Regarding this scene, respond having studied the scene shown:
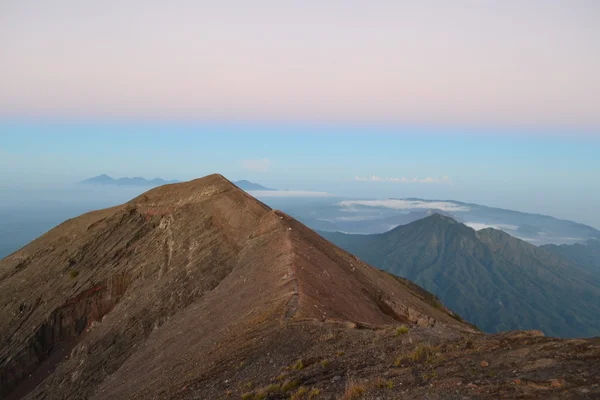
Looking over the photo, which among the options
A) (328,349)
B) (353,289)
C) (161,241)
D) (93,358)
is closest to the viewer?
(328,349)

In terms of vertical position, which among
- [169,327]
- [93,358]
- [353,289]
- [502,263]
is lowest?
[502,263]

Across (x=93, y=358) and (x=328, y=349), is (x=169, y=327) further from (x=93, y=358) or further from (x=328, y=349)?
(x=328, y=349)

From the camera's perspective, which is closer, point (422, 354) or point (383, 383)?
point (383, 383)

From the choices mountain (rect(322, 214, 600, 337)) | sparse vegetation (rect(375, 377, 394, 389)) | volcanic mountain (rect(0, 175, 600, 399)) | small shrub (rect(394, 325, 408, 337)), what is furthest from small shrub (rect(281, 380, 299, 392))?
mountain (rect(322, 214, 600, 337))

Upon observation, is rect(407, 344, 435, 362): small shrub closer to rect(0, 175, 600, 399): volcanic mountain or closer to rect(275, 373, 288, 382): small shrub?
rect(0, 175, 600, 399): volcanic mountain

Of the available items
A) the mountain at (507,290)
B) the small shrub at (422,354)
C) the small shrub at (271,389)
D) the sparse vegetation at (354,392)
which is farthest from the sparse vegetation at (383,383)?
the mountain at (507,290)

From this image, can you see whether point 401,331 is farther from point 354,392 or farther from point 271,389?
point 271,389

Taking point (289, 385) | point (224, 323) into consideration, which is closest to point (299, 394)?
point (289, 385)

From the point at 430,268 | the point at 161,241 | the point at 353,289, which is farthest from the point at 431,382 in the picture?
the point at 430,268
